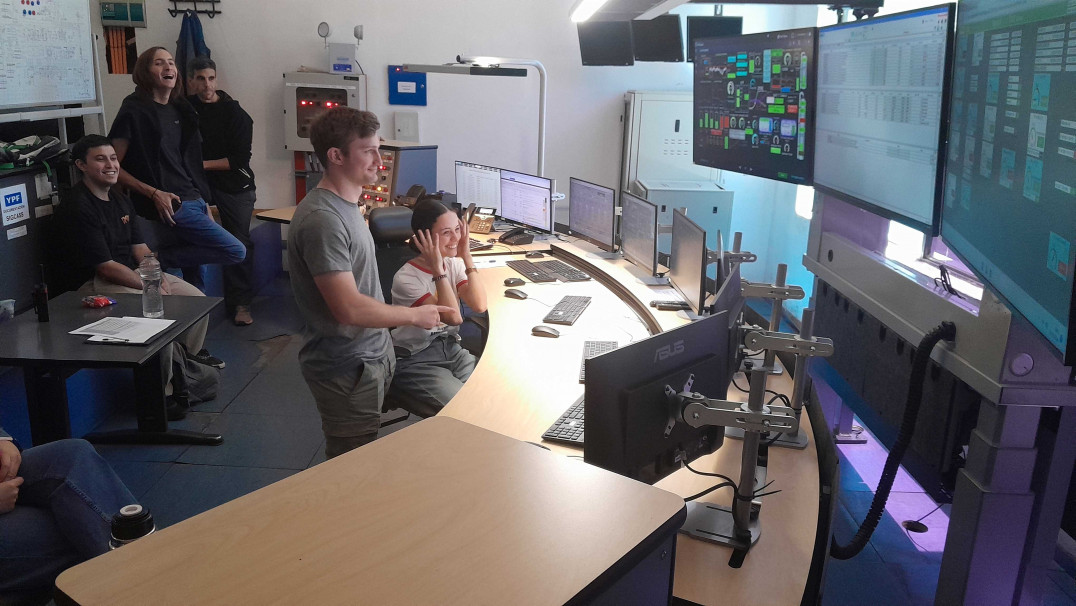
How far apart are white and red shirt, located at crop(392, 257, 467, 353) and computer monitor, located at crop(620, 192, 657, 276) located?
1.11 m

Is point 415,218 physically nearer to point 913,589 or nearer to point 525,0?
point 913,589

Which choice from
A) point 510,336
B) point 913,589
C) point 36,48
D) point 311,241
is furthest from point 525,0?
point 913,589

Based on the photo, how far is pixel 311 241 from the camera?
7.98 feet

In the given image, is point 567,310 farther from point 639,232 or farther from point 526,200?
point 526,200

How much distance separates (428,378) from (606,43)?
3.98m

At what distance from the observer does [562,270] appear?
4238mm

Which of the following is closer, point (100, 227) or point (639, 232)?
point (100, 227)

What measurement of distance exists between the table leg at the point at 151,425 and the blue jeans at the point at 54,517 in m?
1.39

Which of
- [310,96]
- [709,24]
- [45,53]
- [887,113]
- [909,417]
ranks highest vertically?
[709,24]

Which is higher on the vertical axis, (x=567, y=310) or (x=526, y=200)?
(x=526, y=200)

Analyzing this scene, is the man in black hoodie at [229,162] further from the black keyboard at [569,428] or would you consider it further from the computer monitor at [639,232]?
the black keyboard at [569,428]

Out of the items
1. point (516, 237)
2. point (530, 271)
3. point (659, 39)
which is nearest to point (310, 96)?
point (516, 237)

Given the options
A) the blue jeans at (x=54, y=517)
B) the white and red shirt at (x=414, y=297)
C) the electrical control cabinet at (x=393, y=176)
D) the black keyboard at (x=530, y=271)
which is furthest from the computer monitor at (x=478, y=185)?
the blue jeans at (x=54, y=517)

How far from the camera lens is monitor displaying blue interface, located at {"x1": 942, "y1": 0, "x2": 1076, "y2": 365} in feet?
4.71
